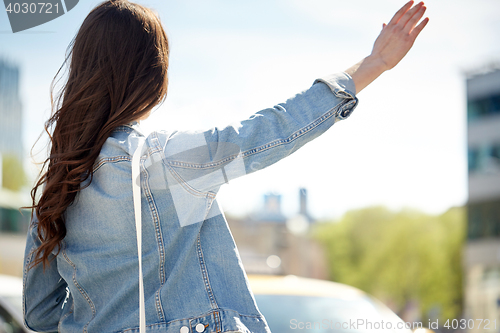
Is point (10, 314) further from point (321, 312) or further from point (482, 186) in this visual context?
point (482, 186)

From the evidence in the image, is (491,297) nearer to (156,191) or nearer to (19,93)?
(19,93)

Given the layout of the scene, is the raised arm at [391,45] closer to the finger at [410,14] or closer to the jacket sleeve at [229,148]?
the finger at [410,14]

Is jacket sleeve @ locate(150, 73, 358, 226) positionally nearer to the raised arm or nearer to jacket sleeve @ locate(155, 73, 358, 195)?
jacket sleeve @ locate(155, 73, 358, 195)

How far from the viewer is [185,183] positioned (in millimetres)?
1120

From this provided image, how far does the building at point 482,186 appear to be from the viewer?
2248cm

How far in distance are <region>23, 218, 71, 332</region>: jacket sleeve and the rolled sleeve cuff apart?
92 cm

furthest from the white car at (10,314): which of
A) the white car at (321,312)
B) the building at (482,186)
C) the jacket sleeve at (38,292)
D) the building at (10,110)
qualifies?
the building at (482,186)

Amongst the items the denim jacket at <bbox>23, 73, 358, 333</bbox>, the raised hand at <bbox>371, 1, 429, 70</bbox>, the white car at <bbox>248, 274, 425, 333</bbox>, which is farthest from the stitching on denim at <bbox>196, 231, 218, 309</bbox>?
the white car at <bbox>248, 274, 425, 333</bbox>

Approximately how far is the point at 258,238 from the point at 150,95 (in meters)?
35.9

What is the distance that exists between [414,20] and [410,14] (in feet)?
0.07

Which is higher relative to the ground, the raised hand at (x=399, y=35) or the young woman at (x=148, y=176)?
the raised hand at (x=399, y=35)

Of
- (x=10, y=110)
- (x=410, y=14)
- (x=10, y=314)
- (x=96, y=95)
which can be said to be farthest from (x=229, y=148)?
(x=10, y=110)

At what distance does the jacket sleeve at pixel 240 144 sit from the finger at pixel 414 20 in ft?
1.16

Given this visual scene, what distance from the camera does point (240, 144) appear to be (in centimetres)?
110
